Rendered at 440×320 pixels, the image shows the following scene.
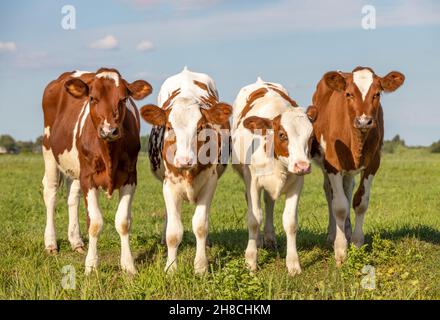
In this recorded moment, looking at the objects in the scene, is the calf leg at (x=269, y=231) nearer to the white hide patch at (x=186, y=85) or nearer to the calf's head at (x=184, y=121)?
the white hide patch at (x=186, y=85)

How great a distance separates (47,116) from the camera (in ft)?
37.8

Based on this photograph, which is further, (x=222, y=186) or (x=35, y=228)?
(x=222, y=186)

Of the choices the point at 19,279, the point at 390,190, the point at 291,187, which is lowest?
the point at 390,190

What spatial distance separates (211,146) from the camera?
8.95 metres

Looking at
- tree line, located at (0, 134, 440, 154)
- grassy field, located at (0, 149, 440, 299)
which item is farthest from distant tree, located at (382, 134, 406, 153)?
grassy field, located at (0, 149, 440, 299)

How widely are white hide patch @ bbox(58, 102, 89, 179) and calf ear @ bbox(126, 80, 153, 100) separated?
90 cm

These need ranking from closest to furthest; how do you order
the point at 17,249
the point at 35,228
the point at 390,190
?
the point at 17,249 < the point at 35,228 < the point at 390,190

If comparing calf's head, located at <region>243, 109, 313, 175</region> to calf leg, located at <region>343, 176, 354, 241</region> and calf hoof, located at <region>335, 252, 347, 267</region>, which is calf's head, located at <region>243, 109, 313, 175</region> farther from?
calf leg, located at <region>343, 176, 354, 241</region>

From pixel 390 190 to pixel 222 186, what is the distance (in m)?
5.40

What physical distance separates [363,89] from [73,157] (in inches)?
166

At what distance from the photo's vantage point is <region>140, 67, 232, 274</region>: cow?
8.62m

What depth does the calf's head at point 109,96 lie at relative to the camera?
28.0ft
